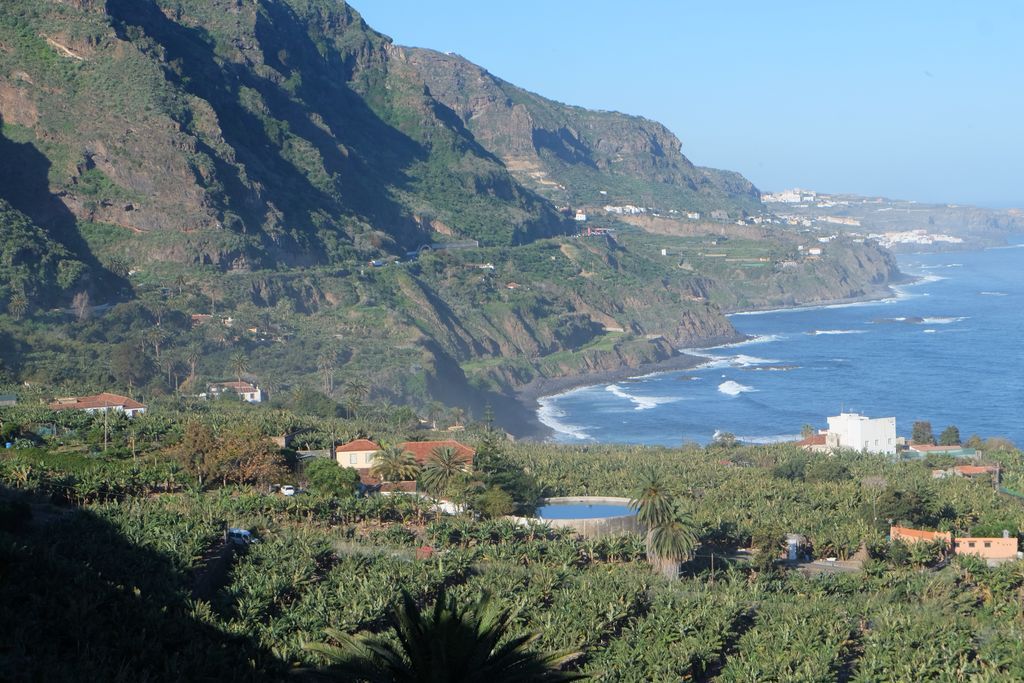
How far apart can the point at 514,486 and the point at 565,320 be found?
9542cm

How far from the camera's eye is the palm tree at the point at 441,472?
161 feet

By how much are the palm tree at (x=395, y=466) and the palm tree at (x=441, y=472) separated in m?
1.60

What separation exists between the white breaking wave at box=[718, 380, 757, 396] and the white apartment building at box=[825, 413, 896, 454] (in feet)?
116

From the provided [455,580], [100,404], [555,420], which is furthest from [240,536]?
[555,420]

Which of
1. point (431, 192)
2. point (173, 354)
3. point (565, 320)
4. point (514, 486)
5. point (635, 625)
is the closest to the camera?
point (635, 625)

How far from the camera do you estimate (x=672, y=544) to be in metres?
40.4

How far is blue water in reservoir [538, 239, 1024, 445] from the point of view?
95.3 m

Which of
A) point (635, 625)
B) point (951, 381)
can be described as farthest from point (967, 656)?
point (951, 381)

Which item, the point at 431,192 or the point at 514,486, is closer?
the point at 514,486

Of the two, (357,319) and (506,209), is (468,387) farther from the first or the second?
(506,209)

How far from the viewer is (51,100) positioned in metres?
119

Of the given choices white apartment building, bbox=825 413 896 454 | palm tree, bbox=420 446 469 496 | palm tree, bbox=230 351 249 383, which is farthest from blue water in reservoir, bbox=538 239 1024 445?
palm tree, bbox=420 446 469 496

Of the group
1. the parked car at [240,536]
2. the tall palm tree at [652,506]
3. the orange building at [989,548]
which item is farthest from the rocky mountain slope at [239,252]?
the orange building at [989,548]

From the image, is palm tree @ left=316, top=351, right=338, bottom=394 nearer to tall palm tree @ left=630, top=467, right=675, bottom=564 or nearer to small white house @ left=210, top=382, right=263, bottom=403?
small white house @ left=210, top=382, right=263, bottom=403
